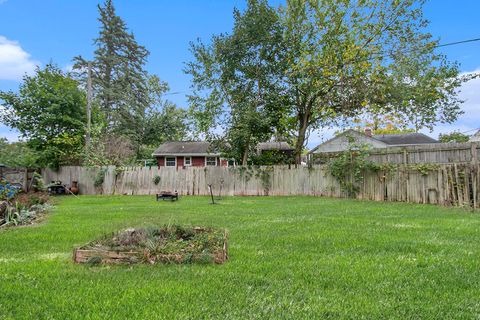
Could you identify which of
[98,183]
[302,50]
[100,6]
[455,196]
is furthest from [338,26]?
[100,6]

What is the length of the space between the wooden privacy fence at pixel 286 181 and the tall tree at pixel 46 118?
94cm

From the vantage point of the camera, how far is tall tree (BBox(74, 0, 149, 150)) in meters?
29.9

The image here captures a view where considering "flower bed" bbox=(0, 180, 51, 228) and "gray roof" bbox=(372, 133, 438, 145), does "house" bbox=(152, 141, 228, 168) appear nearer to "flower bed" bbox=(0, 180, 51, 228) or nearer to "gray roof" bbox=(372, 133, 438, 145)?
"gray roof" bbox=(372, 133, 438, 145)

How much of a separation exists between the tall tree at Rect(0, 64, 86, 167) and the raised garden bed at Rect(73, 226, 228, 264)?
52.0 feet

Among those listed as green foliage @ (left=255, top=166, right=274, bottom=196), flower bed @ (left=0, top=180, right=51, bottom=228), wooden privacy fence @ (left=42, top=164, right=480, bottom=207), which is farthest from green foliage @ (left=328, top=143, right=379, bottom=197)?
flower bed @ (left=0, top=180, right=51, bottom=228)

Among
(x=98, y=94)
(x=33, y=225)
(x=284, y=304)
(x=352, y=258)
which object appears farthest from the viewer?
(x=98, y=94)

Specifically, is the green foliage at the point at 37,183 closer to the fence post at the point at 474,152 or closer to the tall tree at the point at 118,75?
the tall tree at the point at 118,75

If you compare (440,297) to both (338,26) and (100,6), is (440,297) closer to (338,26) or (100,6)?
(338,26)

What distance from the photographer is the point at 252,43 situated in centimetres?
1638

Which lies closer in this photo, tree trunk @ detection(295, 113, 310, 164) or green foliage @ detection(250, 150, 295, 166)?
tree trunk @ detection(295, 113, 310, 164)

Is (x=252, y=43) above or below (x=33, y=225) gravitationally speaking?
above

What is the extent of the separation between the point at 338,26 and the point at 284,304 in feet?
48.1

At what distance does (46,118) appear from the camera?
17.9m

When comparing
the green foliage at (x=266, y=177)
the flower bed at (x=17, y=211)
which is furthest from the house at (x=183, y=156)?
the flower bed at (x=17, y=211)
